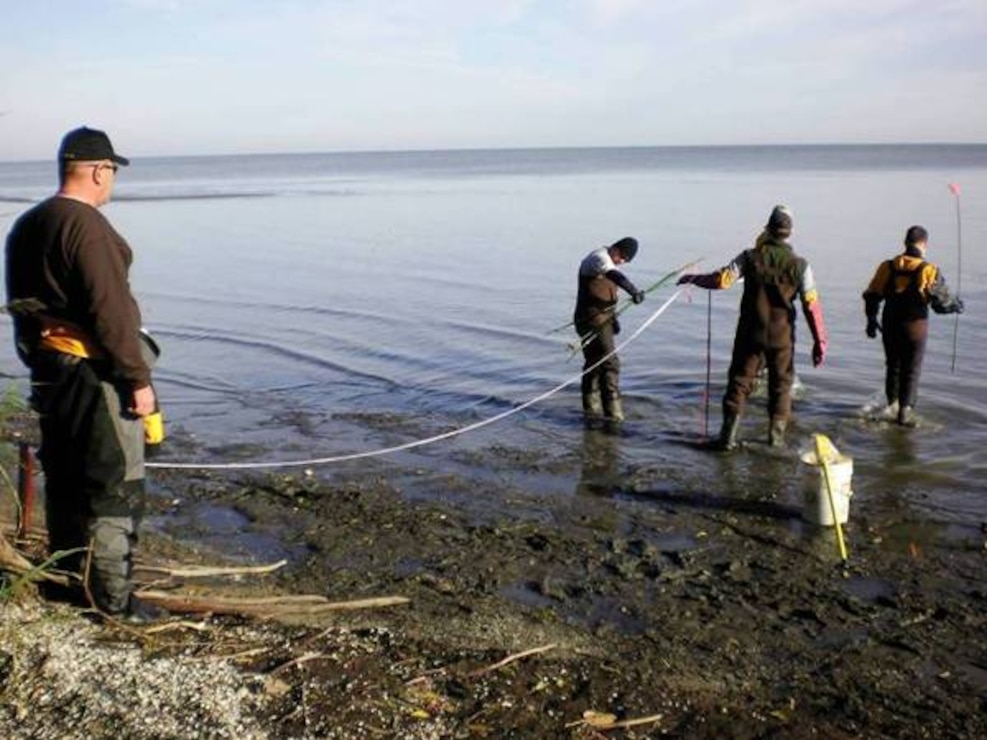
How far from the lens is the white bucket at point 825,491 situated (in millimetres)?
7164

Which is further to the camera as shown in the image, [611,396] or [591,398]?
[591,398]

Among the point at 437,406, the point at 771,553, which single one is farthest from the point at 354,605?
the point at 437,406

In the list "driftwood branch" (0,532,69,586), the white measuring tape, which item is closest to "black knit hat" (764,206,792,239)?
the white measuring tape

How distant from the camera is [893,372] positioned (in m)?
10.8

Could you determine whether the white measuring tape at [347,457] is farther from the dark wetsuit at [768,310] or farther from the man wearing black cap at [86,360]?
the man wearing black cap at [86,360]

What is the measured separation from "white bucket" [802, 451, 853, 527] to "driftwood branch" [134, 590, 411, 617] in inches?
134

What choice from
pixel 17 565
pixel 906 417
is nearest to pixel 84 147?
pixel 17 565

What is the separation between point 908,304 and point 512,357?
6.05 m

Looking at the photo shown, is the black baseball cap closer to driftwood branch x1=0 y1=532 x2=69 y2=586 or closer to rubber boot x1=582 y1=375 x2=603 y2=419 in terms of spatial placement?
driftwood branch x1=0 y1=532 x2=69 y2=586

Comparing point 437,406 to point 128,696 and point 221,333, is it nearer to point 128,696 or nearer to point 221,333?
point 221,333

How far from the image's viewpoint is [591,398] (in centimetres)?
1108

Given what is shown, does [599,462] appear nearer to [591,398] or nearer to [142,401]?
[591,398]

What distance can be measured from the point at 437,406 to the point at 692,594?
6140 mm

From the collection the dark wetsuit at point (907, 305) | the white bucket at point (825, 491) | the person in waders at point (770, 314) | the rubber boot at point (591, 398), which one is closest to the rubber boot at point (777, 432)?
the person in waders at point (770, 314)
